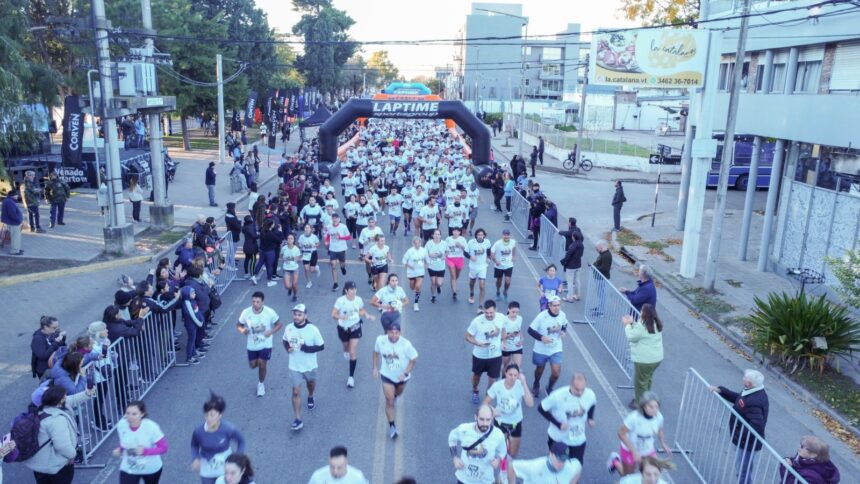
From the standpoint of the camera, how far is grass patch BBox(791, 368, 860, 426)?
894 centimetres

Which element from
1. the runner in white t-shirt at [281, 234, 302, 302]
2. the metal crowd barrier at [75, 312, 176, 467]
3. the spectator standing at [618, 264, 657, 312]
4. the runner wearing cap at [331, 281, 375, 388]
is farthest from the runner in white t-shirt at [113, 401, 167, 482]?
the spectator standing at [618, 264, 657, 312]

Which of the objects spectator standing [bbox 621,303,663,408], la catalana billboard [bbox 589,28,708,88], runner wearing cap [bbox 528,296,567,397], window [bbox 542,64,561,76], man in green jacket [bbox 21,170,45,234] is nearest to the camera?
spectator standing [bbox 621,303,663,408]

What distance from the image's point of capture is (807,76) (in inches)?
600

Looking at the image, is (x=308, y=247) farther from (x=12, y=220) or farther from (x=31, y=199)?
(x=31, y=199)

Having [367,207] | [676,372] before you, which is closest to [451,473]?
[676,372]

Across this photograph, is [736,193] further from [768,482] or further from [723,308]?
[768,482]

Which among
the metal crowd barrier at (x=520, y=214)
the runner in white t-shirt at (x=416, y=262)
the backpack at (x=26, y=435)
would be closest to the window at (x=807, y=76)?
the metal crowd barrier at (x=520, y=214)

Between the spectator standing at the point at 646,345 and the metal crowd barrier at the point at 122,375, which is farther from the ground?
the spectator standing at the point at 646,345

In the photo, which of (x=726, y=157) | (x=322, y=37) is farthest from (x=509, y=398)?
(x=322, y=37)

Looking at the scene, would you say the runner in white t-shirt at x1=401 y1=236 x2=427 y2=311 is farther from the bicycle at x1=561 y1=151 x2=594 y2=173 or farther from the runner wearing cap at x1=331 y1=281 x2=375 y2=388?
the bicycle at x1=561 y1=151 x2=594 y2=173

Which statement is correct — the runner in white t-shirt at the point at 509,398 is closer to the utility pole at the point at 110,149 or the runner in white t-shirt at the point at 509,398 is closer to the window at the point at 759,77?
the utility pole at the point at 110,149

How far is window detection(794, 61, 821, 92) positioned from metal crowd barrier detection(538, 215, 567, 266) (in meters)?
6.72

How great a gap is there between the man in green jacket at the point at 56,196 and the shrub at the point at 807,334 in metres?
17.7

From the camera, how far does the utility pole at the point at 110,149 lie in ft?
49.3
